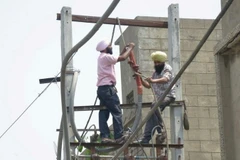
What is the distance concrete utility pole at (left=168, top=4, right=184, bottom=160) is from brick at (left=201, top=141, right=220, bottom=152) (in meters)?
7.72

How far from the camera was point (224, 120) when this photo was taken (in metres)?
16.4

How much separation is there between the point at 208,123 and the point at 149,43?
210 centimetres

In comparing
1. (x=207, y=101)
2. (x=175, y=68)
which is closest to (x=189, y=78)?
(x=207, y=101)

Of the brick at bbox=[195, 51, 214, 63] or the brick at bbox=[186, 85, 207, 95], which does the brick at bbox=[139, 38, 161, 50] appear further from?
the brick at bbox=[186, 85, 207, 95]

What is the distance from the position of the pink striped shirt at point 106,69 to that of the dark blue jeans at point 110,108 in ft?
0.27

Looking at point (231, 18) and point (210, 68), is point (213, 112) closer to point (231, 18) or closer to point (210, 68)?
point (210, 68)

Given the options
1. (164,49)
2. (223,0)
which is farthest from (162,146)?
(164,49)

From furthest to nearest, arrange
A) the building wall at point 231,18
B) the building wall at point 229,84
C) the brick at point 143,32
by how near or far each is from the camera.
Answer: the brick at point 143,32 → the building wall at point 229,84 → the building wall at point 231,18

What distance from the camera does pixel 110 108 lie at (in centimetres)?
1534

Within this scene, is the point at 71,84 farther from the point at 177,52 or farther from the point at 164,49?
the point at 164,49

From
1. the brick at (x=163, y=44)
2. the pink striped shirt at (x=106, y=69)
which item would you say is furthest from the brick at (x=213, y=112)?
the pink striped shirt at (x=106, y=69)

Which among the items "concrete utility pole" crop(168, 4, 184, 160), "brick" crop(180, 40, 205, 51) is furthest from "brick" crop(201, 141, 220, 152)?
"concrete utility pole" crop(168, 4, 184, 160)

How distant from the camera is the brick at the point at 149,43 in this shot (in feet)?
78.9

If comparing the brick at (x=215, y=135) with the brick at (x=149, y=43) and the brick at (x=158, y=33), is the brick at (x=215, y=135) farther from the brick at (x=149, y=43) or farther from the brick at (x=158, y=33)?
the brick at (x=158, y=33)
